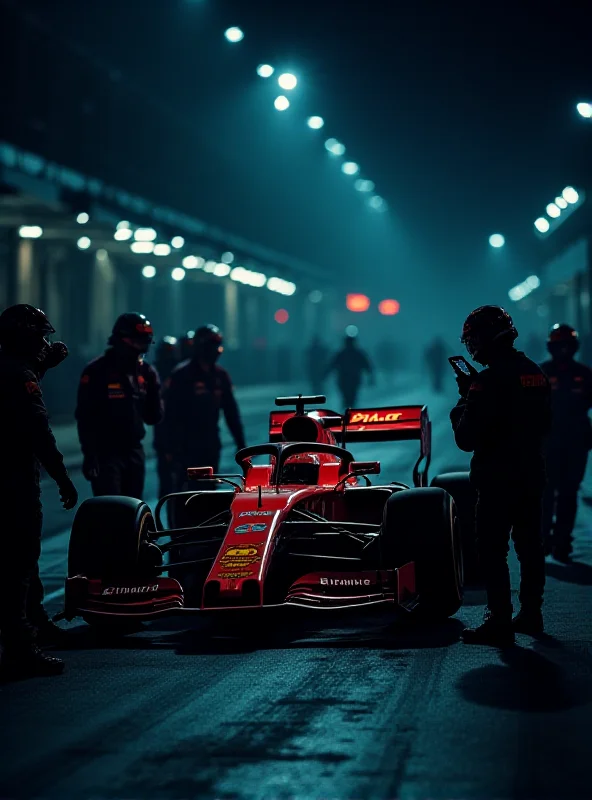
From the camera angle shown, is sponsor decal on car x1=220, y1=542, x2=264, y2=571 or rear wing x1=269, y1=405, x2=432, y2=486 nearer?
sponsor decal on car x1=220, y1=542, x2=264, y2=571

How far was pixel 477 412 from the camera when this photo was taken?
312 inches

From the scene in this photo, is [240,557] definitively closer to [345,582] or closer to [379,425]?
[345,582]

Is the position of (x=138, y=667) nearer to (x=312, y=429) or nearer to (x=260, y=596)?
(x=260, y=596)

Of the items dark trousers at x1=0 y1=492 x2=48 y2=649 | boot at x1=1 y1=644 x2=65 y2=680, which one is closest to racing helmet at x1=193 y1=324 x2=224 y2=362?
dark trousers at x1=0 y1=492 x2=48 y2=649

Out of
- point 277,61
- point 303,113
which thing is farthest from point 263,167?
point 277,61

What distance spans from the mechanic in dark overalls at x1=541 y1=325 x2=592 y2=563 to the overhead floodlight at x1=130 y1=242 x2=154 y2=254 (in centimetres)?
3051

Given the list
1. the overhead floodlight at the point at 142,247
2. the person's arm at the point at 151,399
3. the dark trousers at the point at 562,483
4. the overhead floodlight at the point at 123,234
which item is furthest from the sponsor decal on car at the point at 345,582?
the overhead floodlight at the point at 142,247

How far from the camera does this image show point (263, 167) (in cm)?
5834

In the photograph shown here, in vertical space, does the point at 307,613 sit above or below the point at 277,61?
below

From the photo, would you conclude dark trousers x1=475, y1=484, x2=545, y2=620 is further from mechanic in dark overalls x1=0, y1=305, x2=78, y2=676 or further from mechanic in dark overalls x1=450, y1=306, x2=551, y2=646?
mechanic in dark overalls x1=0, y1=305, x2=78, y2=676

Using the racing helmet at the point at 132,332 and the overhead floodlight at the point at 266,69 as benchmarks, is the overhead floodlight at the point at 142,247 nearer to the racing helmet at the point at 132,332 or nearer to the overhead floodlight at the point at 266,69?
the overhead floodlight at the point at 266,69

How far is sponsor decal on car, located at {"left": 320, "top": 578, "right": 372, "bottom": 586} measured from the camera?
7750 millimetres

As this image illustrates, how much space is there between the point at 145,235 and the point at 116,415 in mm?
28482

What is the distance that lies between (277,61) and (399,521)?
22754 millimetres
